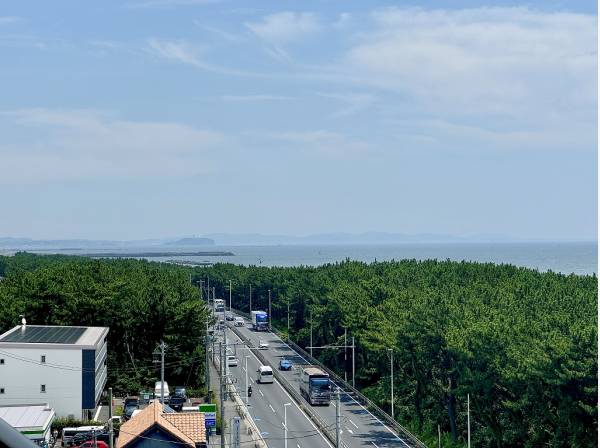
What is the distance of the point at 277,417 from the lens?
37250 millimetres

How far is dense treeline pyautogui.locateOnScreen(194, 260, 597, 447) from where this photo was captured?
25.7 m

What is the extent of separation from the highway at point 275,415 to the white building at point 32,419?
8.80m

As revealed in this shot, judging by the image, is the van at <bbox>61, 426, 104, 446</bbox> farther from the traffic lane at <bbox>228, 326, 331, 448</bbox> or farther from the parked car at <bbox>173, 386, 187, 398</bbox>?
the parked car at <bbox>173, 386, 187, 398</bbox>

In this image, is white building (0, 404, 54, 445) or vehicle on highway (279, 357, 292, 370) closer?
white building (0, 404, 54, 445)

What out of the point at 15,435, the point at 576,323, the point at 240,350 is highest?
the point at 15,435

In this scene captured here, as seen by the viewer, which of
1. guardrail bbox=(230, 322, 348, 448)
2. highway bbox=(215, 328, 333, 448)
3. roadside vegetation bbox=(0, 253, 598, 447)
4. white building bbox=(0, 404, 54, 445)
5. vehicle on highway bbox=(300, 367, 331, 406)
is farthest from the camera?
vehicle on highway bbox=(300, 367, 331, 406)

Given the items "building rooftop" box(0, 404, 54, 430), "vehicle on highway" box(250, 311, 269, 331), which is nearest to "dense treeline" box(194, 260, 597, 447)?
"vehicle on highway" box(250, 311, 269, 331)

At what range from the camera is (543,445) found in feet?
86.9

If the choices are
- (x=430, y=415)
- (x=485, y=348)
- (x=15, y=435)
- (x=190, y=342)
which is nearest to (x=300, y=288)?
(x=190, y=342)

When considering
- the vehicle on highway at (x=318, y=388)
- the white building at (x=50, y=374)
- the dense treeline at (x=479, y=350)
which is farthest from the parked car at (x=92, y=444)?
the dense treeline at (x=479, y=350)

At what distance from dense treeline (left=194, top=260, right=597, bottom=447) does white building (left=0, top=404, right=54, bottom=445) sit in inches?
638

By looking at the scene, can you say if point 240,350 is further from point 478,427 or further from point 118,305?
point 478,427

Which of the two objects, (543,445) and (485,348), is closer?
(543,445)

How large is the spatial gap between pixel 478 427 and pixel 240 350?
30539 millimetres
